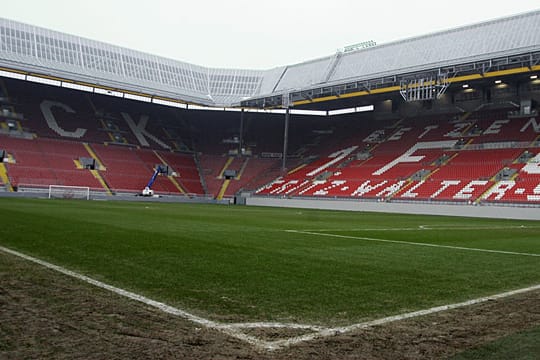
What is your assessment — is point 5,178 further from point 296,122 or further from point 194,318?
point 194,318

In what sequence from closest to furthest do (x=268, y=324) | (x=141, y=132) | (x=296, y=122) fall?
(x=268, y=324), (x=141, y=132), (x=296, y=122)

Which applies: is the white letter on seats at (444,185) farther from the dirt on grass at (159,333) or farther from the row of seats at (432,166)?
the dirt on grass at (159,333)

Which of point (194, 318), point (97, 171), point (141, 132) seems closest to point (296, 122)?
point (141, 132)

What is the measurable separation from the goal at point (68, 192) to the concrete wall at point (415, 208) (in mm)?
A: 16878

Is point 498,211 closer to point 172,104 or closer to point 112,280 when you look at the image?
point 112,280

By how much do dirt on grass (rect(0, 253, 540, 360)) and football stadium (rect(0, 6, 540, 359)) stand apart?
27mm

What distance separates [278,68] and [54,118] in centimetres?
2702

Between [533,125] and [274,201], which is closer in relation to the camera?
[533,125]

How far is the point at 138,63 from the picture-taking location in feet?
182

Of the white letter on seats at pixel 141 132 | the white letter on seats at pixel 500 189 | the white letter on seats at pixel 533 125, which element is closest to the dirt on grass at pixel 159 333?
the white letter on seats at pixel 500 189

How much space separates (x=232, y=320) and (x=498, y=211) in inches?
1302

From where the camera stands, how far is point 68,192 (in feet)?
145

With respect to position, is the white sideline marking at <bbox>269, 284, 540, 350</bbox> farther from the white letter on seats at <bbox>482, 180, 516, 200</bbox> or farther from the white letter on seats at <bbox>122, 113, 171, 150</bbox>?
the white letter on seats at <bbox>122, 113, 171, 150</bbox>

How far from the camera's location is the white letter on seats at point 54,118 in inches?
2045
